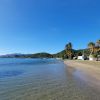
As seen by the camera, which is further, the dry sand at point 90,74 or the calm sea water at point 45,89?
the dry sand at point 90,74

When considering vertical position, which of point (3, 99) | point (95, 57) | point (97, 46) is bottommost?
point (3, 99)

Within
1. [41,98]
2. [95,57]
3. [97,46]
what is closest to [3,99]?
[41,98]

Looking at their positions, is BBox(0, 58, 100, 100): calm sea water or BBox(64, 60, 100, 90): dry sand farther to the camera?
BBox(64, 60, 100, 90): dry sand

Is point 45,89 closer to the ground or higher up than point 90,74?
closer to the ground

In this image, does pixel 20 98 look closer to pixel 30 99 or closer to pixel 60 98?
pixel 30 99

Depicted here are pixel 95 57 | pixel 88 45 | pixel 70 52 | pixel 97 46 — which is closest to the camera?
pixel 95 57

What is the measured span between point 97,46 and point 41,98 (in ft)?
277

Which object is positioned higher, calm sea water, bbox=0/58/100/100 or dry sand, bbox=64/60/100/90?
dry sand, bbox=64/60/100/90

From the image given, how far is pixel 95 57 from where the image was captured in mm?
83438

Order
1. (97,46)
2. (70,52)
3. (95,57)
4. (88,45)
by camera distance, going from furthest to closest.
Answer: (70,52) → (88,45) → (97,46) → (95,57)

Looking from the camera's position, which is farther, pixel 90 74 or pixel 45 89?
pixel 90 74

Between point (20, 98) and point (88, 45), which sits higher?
point (88, 45)

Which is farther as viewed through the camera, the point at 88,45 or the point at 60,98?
the point at 88,45

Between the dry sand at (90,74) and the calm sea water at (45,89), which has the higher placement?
the dry sand at (90,74)
